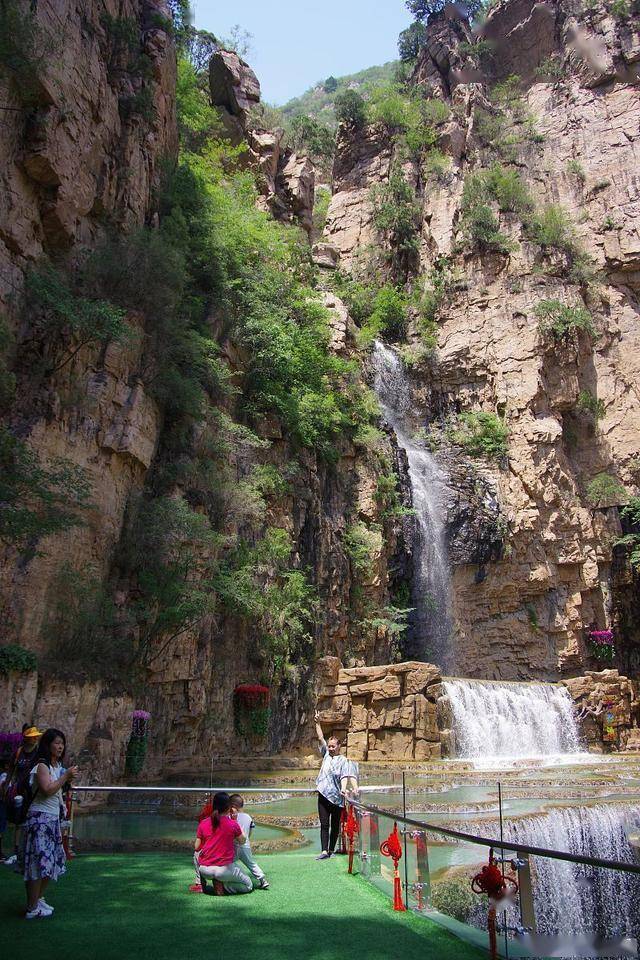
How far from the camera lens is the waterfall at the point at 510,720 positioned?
20.0m

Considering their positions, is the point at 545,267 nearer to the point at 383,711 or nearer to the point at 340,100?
the point at 340,100

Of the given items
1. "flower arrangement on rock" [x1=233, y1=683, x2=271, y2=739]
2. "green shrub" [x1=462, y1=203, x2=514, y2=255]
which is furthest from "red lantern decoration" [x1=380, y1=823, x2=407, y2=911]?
"green shrub" [x1=462, y1=203, x2=514, y2=255]

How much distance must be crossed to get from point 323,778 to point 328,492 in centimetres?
1693

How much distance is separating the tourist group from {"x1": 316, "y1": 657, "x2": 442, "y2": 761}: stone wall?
11201mm

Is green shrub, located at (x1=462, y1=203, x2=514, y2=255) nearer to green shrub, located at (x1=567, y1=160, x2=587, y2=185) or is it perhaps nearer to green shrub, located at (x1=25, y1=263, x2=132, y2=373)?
green shrub, located at (x1=567, y1=160, x2=587, y2=185)

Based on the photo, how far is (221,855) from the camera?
6.23m

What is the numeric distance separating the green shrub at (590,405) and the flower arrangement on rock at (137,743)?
80.2 feet

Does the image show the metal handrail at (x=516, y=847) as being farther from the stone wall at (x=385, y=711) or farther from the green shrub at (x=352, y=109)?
the green shrub at (x=352, y=109)

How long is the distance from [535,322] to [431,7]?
2579 centimetres

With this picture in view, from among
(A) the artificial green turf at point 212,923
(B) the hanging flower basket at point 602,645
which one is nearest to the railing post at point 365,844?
(A) the artificial green turf at point 212,923

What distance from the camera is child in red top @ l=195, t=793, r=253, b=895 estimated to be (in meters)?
6.21

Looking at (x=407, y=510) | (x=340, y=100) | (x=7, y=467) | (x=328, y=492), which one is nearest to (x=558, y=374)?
(x=407, y=510)

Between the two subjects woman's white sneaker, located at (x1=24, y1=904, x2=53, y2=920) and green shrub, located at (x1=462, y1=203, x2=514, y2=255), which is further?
green shrub, located at (x1=462, y1=203, x2=514, y2=255)

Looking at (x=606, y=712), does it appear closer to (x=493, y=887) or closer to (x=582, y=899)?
(x=493, y=887)
